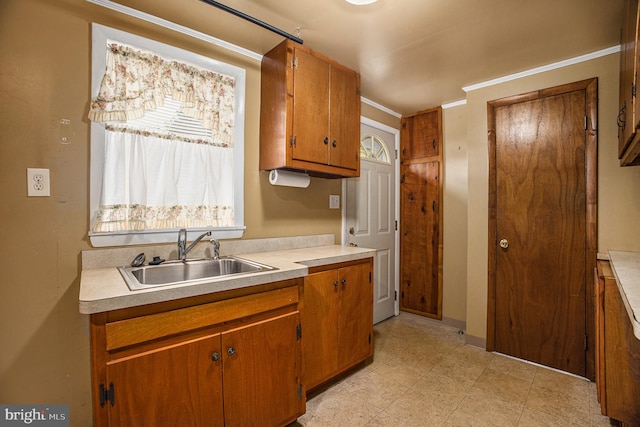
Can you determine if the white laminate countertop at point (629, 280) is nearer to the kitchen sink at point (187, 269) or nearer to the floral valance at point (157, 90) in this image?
the kitchen sink at point (187, 269)

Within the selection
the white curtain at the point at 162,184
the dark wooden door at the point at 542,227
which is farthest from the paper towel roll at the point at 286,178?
the dark wooden door at the point at 542,227

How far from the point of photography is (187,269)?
5.89ft

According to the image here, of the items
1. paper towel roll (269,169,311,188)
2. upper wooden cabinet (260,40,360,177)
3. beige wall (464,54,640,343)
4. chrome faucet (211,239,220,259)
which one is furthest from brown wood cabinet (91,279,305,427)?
beige wall (464,54,640,343)

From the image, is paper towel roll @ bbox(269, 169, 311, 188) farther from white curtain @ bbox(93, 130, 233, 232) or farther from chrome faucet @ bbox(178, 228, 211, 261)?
chrome faucet @ bbox(178, 228, 211, 261)

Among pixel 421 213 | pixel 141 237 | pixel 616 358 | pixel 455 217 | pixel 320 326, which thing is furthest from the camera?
pixel 421 213

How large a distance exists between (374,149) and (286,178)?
151 centimetres

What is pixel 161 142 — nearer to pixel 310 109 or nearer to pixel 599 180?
pixel 310 109

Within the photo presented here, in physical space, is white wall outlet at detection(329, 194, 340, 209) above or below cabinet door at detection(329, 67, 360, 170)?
below

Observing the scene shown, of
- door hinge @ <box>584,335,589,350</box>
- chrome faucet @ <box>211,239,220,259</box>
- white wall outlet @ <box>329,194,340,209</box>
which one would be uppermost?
white wall outlet @ <box>329,194,340,209</box>

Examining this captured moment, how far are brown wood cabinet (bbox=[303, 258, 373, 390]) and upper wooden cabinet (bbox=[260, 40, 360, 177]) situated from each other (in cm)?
78

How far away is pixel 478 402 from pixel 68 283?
2532 millimetres

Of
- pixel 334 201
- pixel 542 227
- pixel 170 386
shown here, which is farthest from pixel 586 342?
pixel 170 386

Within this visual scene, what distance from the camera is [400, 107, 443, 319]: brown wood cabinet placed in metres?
3.35

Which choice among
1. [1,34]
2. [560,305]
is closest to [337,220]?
[560,305]
